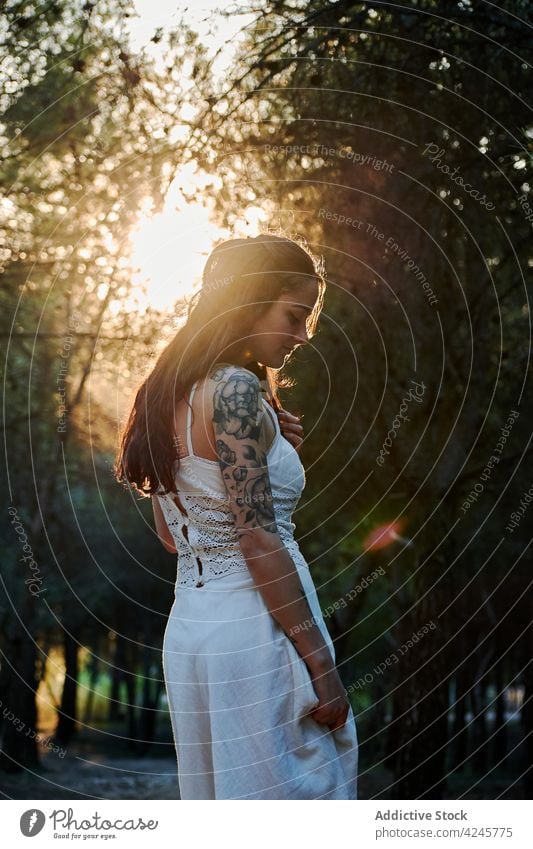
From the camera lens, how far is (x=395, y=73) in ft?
28.2

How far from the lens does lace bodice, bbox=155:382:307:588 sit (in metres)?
3.77

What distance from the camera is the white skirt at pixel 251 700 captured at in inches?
144

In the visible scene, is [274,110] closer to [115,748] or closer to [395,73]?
[395,73]

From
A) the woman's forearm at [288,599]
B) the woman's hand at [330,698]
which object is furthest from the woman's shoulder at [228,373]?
the woman's hand at [330,698]

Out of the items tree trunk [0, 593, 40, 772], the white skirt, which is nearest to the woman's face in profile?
the white skirt

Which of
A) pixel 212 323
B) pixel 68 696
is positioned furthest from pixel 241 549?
pixel 68 696

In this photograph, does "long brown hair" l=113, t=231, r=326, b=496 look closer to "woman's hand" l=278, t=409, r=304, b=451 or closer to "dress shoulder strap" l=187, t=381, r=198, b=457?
"dress shoulder strap" l=187, t=381, r=198, b=457

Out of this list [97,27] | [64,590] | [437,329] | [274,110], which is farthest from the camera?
[64,590]

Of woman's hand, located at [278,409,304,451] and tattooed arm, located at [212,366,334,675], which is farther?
woman's hand, located at [278,409,304,451]

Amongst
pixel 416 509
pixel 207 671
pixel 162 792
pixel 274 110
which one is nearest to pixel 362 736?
pixel 162 792

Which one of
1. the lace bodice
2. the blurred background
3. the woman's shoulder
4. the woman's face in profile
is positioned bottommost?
the lace bodice

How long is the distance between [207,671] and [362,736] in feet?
68.5

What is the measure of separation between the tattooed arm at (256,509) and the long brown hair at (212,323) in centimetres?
15

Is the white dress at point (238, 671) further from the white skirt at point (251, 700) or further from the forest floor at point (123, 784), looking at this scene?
the forest floor at point (123, 784)
